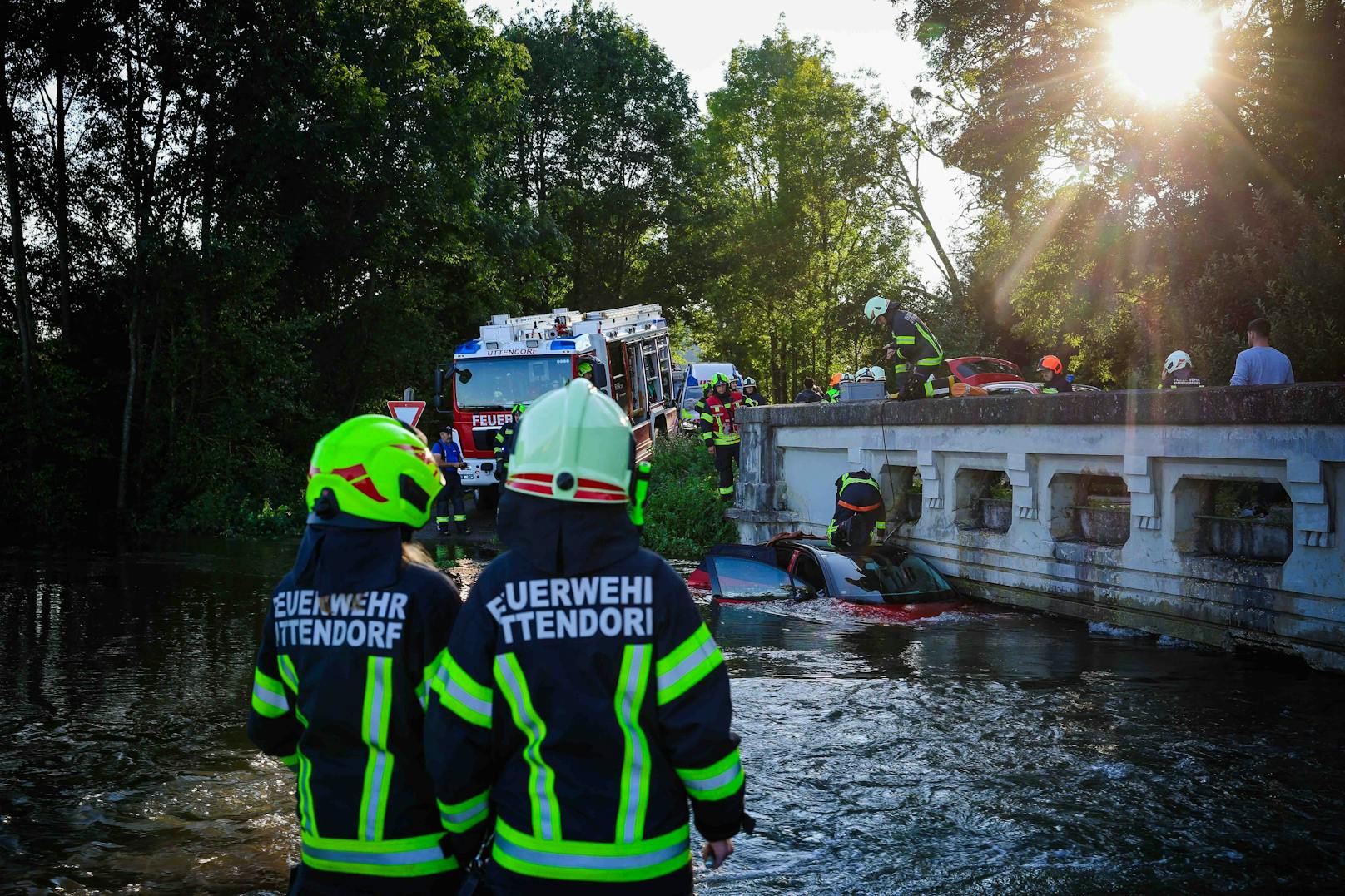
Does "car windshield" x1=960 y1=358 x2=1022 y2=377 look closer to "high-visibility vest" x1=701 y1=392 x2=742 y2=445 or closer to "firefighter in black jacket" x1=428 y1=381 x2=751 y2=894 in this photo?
"high-visibility vest" x1=701 y1=392 x2=742 y2=445

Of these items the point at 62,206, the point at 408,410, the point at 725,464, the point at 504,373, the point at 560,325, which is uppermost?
the point at 62,206

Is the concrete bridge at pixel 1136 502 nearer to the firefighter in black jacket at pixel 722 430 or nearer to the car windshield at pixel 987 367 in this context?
the firefighter in black jacket at pixel 722 430

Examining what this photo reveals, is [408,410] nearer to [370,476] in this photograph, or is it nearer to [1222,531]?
[1222,531]

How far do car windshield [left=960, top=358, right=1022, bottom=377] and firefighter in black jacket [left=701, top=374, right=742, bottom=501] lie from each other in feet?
30.1

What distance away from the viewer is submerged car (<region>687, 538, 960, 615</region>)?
38.9 feet

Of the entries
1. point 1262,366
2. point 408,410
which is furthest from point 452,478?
point 1262,366

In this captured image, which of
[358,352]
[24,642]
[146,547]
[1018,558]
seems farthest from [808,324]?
[24,642]

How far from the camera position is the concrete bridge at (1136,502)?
8.73 m

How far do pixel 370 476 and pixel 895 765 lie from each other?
4540mm

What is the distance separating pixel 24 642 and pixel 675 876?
32.2 ft

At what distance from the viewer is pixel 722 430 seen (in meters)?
19.8

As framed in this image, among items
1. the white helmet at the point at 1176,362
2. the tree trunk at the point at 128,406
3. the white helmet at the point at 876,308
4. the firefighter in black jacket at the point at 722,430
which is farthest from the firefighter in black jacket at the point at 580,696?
the tree trunk at the point at 128,406

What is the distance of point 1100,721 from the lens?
7805mm

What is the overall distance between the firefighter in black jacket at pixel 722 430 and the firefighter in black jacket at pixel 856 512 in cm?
642
